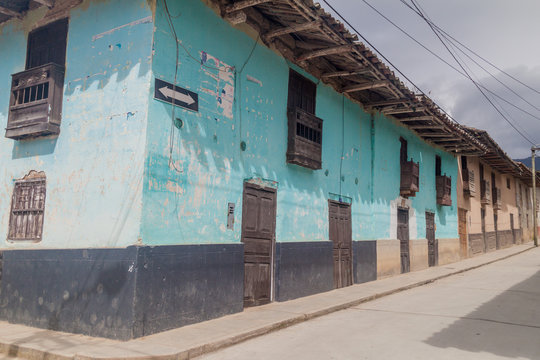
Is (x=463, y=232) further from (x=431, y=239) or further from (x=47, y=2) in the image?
(x=47, y=2)

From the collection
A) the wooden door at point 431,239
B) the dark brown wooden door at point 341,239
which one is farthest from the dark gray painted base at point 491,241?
A: the dark brown wooden door at point 341,239

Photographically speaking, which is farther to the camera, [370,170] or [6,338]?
[370,170]

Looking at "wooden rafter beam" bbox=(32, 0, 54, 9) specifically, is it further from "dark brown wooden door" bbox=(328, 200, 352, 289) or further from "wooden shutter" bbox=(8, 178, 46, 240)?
"dark brown wooden door" bbox=(328, 200, 352, 289)

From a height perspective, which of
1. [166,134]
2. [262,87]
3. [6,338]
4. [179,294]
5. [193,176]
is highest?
[262,87]

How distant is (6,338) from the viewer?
18.6 feet

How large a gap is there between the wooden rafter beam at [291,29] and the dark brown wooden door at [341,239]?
12.9 feet

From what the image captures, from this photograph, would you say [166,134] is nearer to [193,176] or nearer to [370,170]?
[193,176]

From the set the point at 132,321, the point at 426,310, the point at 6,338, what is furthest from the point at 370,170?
the point at 6,338

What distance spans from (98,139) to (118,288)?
211cm

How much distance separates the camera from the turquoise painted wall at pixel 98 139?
6023 millimetres

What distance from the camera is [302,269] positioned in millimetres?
9133

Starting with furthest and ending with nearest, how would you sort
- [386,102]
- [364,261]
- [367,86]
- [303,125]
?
[386,102] < [364,261] < [367,86] < [303,125]

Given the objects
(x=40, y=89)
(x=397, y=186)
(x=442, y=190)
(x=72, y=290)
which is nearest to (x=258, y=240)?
(x=72, y=290)

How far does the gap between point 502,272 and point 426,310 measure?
8826 mm
